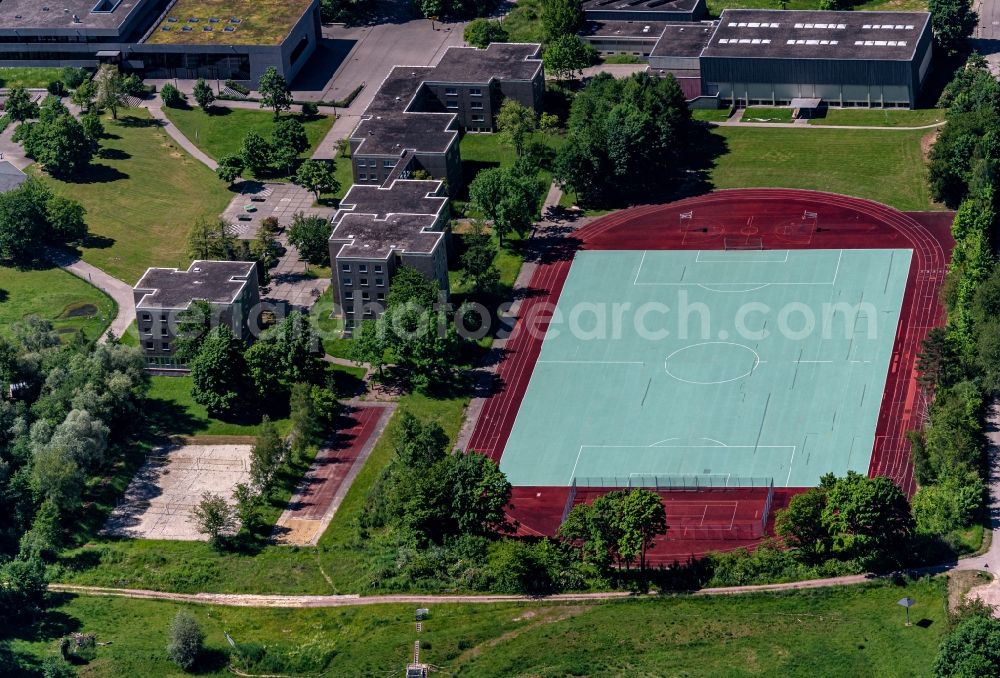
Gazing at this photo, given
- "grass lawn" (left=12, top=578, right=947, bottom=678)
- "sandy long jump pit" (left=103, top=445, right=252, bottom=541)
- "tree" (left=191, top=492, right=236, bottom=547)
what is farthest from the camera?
"sandy long jump pit" (left=103, top=445, right=252, bottom=541)

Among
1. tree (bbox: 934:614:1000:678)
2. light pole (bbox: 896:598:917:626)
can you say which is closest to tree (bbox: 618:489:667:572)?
light pole (bbox: 896:598:917:626)

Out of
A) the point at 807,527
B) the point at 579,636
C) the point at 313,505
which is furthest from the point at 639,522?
the point at 313,505

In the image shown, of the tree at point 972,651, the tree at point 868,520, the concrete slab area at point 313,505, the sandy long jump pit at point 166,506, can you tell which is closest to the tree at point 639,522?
the tree at point 868,520

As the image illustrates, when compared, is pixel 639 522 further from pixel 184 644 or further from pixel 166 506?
pixel 166 506

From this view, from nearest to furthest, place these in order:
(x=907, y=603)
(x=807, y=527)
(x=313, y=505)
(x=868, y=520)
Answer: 1. (x=907, y=603)
2. (x=868, y=520)
3. (x=807, y=527)
4. (x=313, y=505)

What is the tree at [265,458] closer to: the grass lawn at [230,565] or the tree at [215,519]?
the tree at [215,519]

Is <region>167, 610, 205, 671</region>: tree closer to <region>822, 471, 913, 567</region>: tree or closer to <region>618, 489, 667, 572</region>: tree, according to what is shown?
<region>618, 489, 667, 572</region>: tree

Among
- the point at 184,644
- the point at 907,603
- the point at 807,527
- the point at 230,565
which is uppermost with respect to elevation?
the point at 184,644
